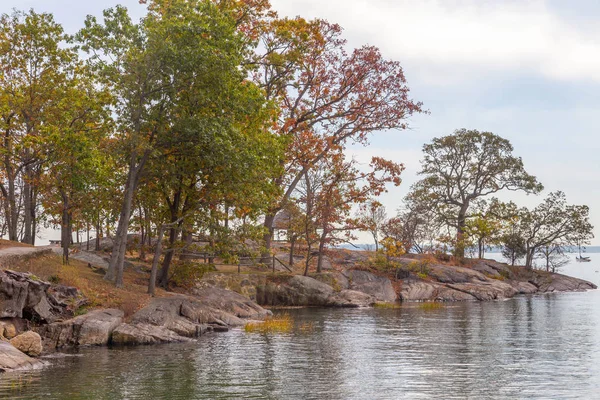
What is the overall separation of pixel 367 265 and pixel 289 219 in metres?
10.3

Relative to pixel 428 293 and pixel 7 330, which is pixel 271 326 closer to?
pixel 7 330

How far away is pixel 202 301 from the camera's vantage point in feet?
112

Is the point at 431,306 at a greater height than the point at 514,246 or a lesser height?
lesser

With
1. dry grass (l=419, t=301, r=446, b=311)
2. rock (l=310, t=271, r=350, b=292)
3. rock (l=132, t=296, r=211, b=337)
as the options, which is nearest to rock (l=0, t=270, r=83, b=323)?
rock (l=132, t=296, r=211, b=337)

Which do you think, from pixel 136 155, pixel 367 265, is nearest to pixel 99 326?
pixel 136 155

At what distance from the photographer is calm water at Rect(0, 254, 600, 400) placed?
1627 cm

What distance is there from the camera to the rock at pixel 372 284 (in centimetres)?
5101

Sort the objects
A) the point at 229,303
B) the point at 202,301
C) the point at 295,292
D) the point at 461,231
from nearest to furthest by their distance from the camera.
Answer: the point at 202,301 → the point at 229,303 → the point at 295,292 → the point at 461,231

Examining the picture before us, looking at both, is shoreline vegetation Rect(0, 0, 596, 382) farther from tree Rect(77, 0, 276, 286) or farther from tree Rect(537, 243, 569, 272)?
tree Rect(537, 243, 569, 272)

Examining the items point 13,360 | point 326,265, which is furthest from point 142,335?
point 326,265

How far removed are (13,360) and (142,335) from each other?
6.49 metres

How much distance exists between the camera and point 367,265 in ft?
188

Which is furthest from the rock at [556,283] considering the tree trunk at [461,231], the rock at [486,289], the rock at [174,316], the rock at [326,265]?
the rock at [174,316]

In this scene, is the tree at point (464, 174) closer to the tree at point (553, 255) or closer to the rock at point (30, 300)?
the tree at point (553, 255)
